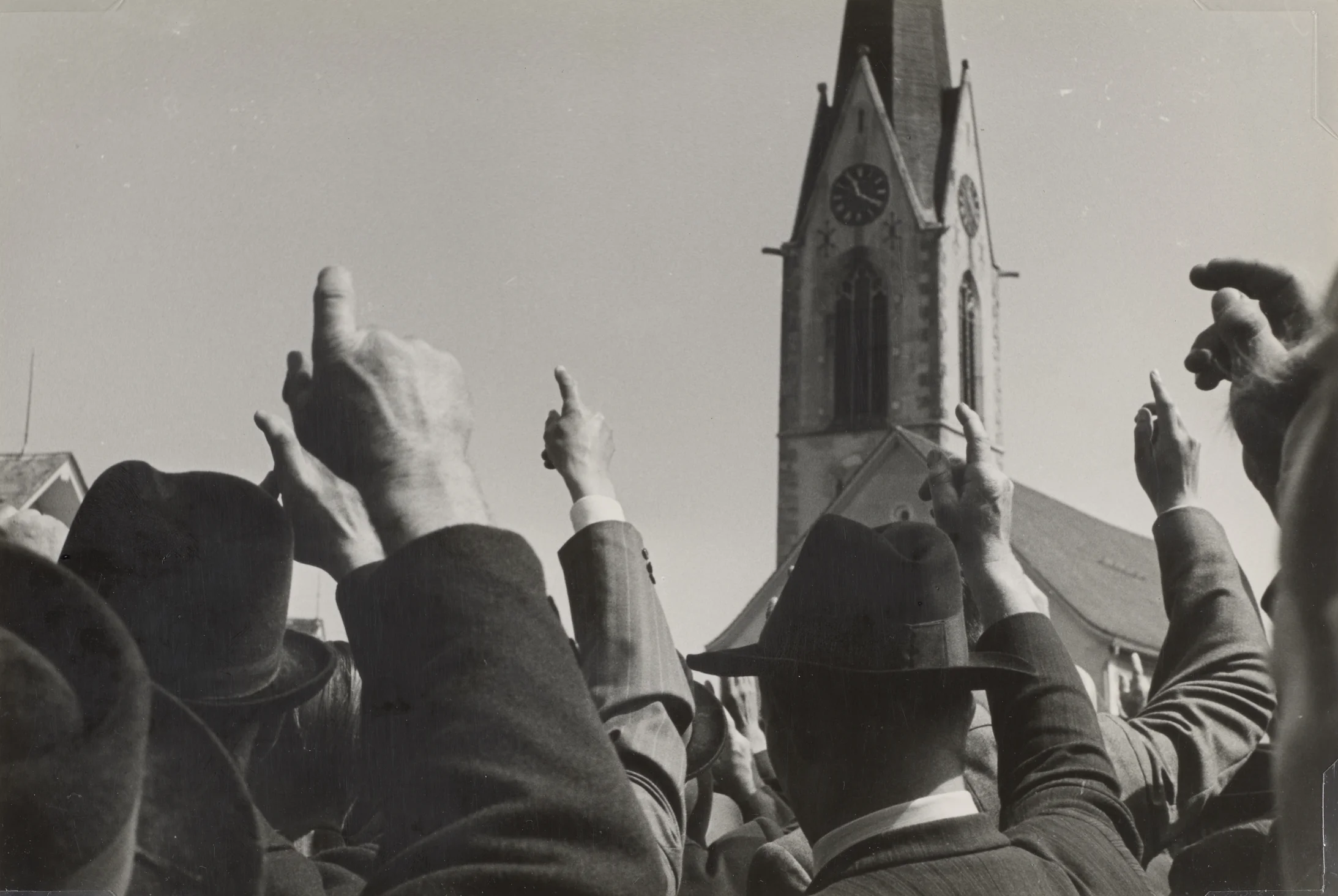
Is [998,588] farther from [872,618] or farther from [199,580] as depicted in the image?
[199,580]

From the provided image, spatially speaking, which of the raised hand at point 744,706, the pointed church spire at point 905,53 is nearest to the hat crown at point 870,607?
the pointed church spire at point 905,53

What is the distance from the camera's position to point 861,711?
2205mm

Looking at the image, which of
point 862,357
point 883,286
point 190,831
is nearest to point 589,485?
point 190,831

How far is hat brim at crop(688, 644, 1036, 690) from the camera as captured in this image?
2240 mm

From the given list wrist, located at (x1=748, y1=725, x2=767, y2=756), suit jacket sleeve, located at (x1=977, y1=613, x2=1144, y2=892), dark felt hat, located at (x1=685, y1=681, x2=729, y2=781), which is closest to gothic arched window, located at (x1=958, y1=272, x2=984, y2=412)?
suit jacket sleeve, located at (x1=977, y1=613, x2=1144, y2=892)

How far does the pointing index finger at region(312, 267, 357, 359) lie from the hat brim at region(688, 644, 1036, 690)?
0.72 m

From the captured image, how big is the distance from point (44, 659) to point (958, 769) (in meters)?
1.16

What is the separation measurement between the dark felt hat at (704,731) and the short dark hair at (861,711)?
46 cm

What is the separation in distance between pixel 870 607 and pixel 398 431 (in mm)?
799

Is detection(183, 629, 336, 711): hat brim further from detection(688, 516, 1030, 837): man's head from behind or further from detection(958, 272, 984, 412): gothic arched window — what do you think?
detection(958, 272, 984, 412): gothic arched window

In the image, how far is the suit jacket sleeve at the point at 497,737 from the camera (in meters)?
1.43

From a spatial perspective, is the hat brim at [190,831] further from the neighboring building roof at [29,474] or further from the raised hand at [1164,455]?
the raised hand at [1164,455]

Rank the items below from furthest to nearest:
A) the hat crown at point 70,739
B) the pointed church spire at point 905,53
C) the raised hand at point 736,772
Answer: the raised hand at point 736,772
the pointed church spire at point 905,53
the hat crown at point 70,739

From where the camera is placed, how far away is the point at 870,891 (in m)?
2.00
